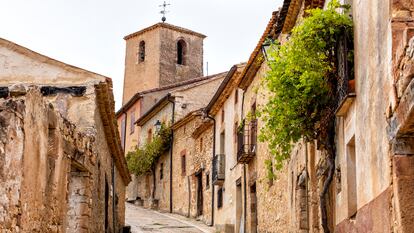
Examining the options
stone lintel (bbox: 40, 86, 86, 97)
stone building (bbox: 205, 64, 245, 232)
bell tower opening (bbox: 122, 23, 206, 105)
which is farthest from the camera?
bell tower opening (bbox: 122, 23, 206, 105)

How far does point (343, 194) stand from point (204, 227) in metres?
18.4

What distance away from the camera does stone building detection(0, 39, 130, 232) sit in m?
7.73

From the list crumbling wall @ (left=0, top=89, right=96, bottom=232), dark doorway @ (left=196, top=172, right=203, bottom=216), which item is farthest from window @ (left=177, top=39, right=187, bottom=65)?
crumbling wall @ (left=0, top=89, right=96, bottom=232)

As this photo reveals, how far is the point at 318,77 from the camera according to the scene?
10.6 m

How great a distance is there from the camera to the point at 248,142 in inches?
865

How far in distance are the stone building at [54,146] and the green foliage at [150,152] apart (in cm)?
1714

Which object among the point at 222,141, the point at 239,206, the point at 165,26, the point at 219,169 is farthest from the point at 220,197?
the point at 165,26

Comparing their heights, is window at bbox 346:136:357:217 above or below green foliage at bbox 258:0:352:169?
below

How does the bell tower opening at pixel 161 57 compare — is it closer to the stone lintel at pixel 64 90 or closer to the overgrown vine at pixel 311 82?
the stone lintel at pixel 64 90

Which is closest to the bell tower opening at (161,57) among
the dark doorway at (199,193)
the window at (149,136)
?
the window at (149,136)

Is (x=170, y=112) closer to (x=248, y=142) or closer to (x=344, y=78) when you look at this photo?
(x=248, y=142)

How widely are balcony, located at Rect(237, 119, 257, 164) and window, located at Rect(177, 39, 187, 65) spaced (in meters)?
28.9

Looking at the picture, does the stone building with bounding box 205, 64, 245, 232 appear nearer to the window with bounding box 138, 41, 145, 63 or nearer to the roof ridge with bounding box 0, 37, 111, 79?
the roof ridge with bounding box 0, 37, 111, 79

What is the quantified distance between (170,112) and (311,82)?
1139 inches
